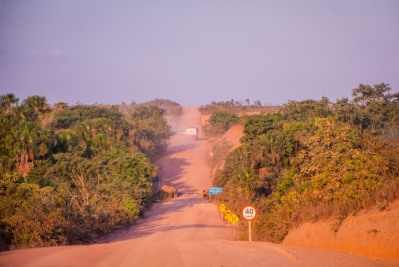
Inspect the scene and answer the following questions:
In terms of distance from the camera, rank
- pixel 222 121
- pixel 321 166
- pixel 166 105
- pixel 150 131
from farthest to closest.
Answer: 1. pixel 166 105
2. pixel 222 121
3. pixel 150 131
4. pixel 321 166

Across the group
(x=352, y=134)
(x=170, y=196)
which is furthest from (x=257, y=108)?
(x=352, y=134)

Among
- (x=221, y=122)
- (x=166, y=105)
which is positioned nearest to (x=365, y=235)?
(x=221, y=122)

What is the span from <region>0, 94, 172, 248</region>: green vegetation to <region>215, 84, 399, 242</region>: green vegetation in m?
8.72

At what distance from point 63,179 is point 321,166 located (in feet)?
75.7

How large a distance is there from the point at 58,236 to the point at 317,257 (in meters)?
13.8

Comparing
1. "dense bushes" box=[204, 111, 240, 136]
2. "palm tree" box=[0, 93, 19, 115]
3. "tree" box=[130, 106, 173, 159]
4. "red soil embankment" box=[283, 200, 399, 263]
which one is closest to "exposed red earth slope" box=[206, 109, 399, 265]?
"red soil embankment" box=[283, 200, 399, 263]

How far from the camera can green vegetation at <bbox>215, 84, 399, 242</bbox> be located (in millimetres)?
16688

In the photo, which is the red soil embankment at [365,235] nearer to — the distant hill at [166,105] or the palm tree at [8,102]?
the palm tree at [8,102]

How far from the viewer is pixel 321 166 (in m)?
22.6

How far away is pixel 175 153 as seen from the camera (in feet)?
309

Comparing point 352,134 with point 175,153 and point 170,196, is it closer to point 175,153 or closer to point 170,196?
point 170,196

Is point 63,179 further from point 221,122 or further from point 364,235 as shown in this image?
point 221,122

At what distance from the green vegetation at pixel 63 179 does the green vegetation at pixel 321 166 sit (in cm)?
872

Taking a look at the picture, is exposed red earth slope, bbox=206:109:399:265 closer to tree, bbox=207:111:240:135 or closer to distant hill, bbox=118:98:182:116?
tree, bbox=207:111:240:135
